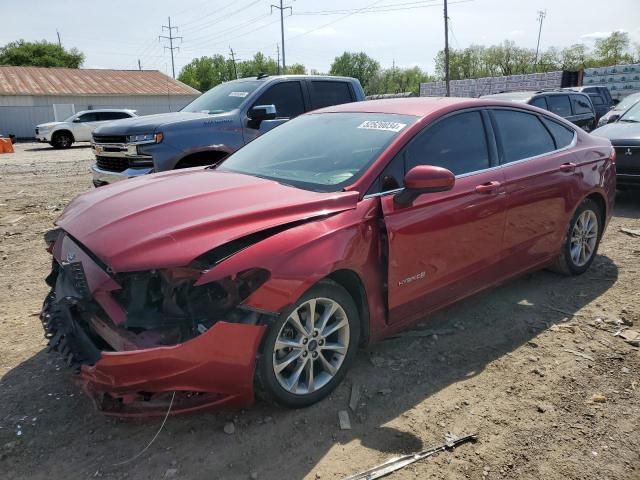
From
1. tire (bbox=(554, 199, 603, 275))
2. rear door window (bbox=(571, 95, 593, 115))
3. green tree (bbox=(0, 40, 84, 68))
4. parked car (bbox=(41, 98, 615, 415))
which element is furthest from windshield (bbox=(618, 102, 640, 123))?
green tree (bbox=(0, 40, 84, 68))

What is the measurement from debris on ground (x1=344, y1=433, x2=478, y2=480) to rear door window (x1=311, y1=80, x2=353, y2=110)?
5909mm

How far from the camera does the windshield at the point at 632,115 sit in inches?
334

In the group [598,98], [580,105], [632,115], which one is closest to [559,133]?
[632,115]

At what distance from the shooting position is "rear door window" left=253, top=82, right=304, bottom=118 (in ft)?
24.0

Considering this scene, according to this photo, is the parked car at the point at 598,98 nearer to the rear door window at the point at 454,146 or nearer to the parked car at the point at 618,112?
the parked car at the point at 618,112

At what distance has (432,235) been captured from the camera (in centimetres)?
336

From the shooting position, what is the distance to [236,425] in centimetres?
281

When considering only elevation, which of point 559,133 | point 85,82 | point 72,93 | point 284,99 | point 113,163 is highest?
point 85,82

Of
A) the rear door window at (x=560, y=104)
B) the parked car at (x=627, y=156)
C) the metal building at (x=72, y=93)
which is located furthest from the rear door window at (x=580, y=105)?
the metal building at (x=72, y=93)

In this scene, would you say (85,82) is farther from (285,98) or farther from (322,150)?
(322,150)

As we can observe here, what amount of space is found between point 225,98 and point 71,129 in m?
18.7

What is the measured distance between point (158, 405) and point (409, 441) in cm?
129

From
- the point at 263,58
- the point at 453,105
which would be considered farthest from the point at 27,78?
the point at 263,58

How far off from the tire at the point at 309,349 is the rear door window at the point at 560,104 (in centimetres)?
1045
